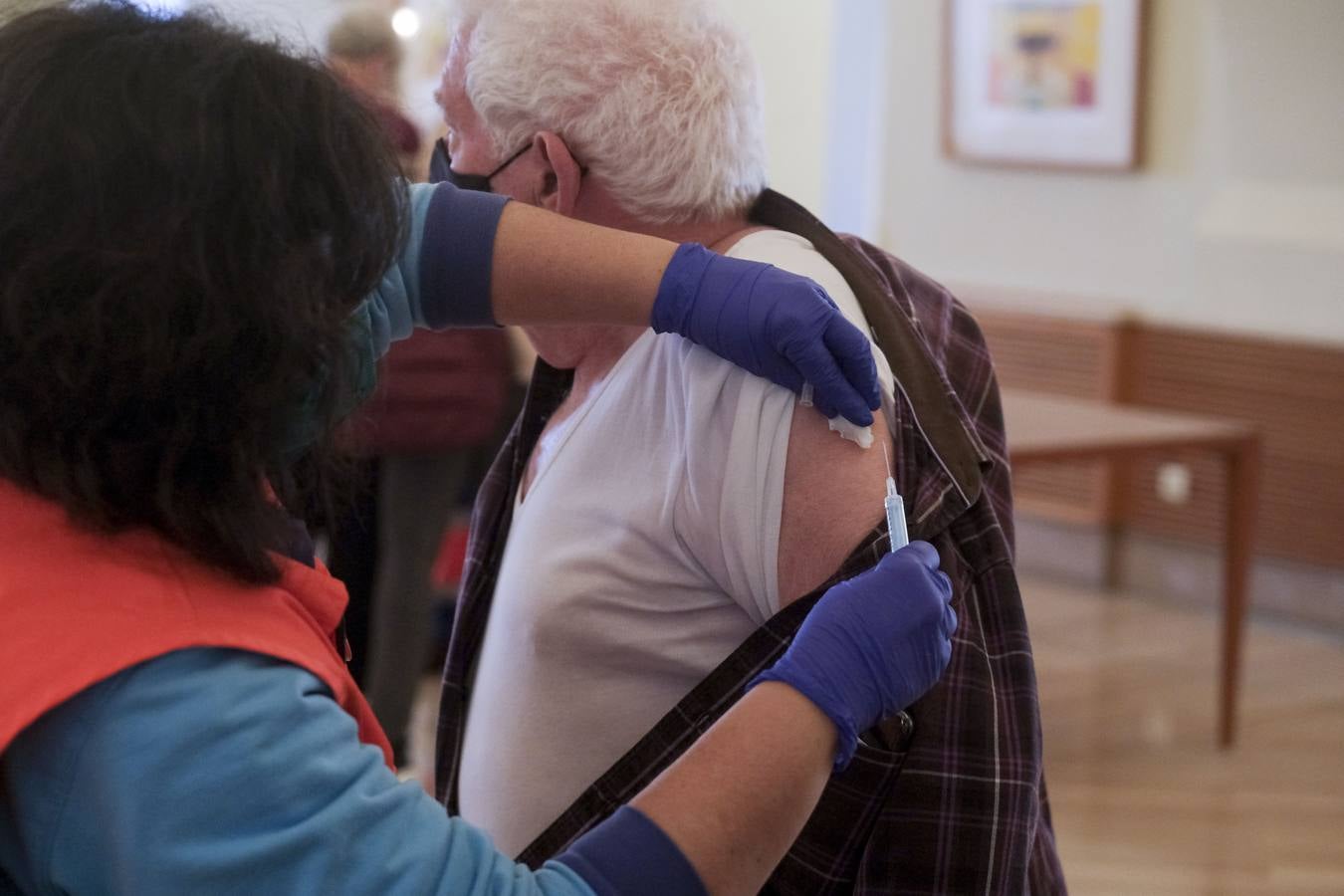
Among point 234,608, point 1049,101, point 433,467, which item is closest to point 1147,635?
point 1049,101

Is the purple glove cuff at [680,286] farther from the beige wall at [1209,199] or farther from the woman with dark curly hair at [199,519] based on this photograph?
the beige wall at [1209,199]

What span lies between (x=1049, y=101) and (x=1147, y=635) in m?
1.89

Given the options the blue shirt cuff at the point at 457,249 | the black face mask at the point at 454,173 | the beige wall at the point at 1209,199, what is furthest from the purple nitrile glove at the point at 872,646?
the beige wall at the point at 1209,199

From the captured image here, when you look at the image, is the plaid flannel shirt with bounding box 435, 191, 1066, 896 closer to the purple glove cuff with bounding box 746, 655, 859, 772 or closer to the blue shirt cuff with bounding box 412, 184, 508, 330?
the purple glove cuff with bounding box 746, 655, 859, 772

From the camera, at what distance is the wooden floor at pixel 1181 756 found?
10.1 ft

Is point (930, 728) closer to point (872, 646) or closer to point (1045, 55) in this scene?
point (872, 646)

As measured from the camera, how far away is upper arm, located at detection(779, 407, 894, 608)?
44.9 inches

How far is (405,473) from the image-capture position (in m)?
3.19

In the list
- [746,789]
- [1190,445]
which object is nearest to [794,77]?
[1190,445]

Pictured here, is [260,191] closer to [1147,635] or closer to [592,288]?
[592,288]

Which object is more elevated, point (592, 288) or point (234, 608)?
point (592, 288)

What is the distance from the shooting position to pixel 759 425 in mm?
1163

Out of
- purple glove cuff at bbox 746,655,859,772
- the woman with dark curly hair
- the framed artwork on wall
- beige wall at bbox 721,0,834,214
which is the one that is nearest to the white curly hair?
the woman with dark curly hair

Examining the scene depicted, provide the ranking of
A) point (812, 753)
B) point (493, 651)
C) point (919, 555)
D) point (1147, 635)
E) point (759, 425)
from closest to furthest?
point (812, 753) < point (919, 555) < point (759, 425) < point (493, 651) < point (1147, 635)
